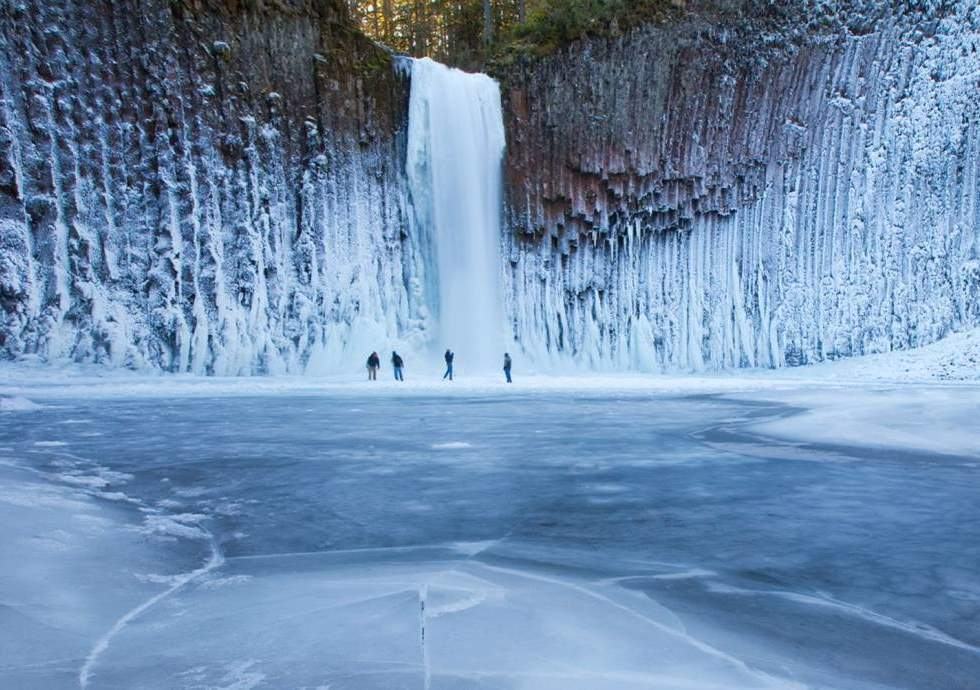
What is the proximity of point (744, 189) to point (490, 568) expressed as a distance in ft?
82.2

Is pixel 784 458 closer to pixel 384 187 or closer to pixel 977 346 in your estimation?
pixel 977 346

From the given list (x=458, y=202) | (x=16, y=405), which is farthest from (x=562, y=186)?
(x=16, y=405)

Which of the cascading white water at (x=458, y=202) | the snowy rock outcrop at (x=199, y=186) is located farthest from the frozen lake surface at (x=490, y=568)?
the cascading white water at (x=458, y=202)

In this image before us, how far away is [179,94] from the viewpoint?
20.9 m

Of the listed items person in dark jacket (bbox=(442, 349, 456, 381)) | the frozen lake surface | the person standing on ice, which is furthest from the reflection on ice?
the person standing on ice

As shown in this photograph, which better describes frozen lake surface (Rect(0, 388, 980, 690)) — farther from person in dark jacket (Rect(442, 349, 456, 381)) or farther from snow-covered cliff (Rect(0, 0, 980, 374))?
snow-covered cliff (Rect(0, 0, 980, 374))

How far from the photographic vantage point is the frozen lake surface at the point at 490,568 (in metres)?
2.21

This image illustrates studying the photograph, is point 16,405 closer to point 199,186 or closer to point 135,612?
point 135,612

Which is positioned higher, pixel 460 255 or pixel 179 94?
pixel 179 94

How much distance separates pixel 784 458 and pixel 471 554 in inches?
149

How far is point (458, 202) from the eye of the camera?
2598 cm

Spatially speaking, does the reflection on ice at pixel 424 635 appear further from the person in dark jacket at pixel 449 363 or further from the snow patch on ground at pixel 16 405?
the person in dark jacket at pixel 449 363

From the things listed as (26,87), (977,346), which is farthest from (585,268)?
(26,87)

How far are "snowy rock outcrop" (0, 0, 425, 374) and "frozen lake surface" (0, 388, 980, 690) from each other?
45.3 feet
